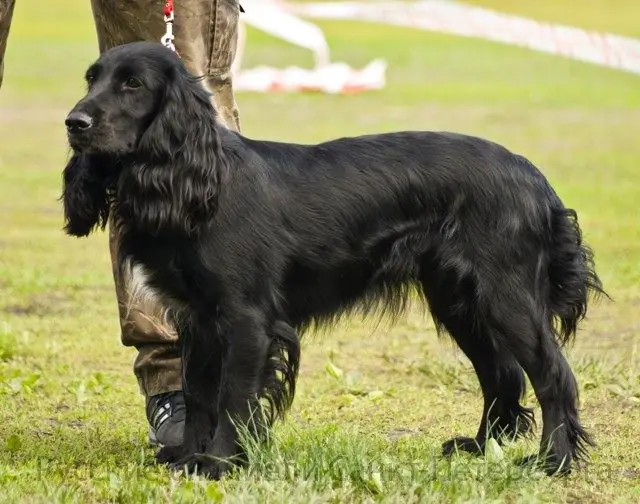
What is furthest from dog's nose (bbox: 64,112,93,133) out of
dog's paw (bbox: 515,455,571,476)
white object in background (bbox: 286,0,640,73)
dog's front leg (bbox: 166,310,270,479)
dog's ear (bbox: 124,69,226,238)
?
white object in background (bbox: 286,0,640,73)

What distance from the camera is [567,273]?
16.4ft

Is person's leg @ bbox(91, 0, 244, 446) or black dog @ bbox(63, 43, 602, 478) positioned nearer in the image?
black dog @ bbox(63, 43, 602, 478)

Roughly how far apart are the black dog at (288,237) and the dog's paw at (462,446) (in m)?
0.01

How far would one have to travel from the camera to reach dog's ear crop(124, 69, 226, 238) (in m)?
4.51

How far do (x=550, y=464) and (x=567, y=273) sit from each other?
2.39ft

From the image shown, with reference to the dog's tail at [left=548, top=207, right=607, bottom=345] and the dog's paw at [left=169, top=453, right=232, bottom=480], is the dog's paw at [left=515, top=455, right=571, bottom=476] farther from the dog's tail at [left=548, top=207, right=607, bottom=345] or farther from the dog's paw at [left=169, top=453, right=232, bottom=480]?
the dog's paw at [left=169, top=453, right=232, bottom=480]

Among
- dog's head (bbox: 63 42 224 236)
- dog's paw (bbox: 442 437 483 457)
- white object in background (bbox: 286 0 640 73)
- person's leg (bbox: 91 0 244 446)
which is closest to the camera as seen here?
dog's head (bbox: 63 42 224 236)

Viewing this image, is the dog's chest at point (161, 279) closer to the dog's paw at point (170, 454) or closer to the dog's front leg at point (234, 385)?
the dog's front leg at point (234, 385)

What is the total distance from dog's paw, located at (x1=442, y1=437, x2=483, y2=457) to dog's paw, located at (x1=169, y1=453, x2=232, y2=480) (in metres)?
0.93

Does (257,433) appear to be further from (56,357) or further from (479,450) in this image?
(56,357)

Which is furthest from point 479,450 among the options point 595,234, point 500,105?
point 500,105

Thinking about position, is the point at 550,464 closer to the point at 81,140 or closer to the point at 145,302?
the point at 145,302

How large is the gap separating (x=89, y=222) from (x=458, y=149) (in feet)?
4.55

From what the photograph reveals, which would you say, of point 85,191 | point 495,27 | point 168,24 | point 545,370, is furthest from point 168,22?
point 495,27
